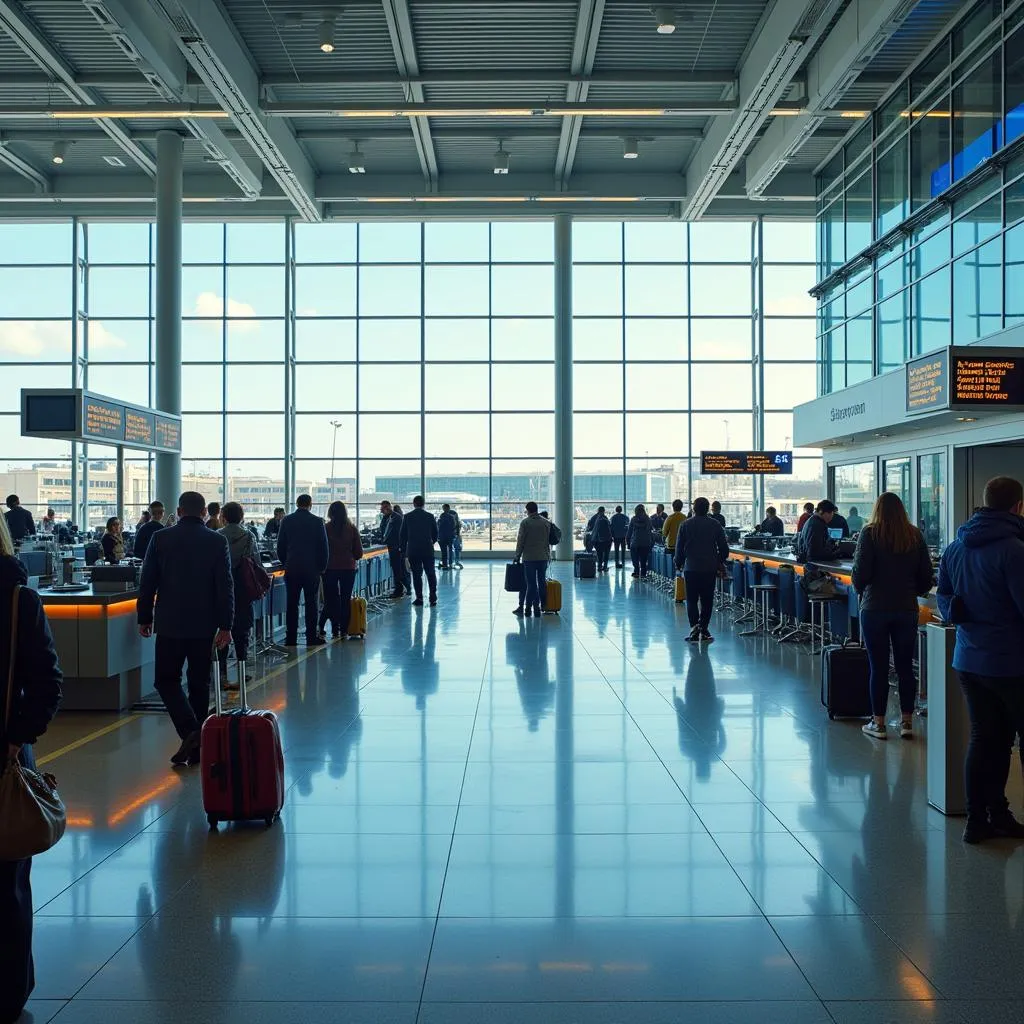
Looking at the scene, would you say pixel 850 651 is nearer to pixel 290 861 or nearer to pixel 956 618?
pixel 956 618

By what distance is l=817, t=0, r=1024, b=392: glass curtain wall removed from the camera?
15.2 m

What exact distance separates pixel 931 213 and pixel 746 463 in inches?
359

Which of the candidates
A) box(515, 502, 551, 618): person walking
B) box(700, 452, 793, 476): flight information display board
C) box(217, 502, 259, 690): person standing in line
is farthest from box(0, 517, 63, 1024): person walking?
box(700, 452, 793, 476): flight information display board

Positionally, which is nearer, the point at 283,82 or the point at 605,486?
the point at 283,82

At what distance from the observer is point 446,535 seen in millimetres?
25078

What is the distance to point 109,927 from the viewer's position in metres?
3.74

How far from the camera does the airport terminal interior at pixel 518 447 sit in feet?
12.1

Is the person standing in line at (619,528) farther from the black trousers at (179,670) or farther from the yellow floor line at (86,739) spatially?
the black trousers at (179,670)

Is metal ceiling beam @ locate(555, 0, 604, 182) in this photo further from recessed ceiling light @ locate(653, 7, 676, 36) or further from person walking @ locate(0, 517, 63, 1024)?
person walking @ locate(0, 517, 63, 1024)

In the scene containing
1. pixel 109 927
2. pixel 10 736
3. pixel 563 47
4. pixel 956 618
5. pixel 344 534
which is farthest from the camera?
pixel 563 47

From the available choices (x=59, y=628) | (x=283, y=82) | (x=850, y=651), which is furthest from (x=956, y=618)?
(x=283, y=82)

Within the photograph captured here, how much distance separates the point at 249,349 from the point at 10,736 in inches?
1057

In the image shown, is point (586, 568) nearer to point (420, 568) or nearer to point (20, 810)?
point (420, 568)

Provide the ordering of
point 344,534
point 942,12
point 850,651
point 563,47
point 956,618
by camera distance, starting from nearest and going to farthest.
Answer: point 956,618, point 850,651, point 344,534, point 942,12, point 563,47
